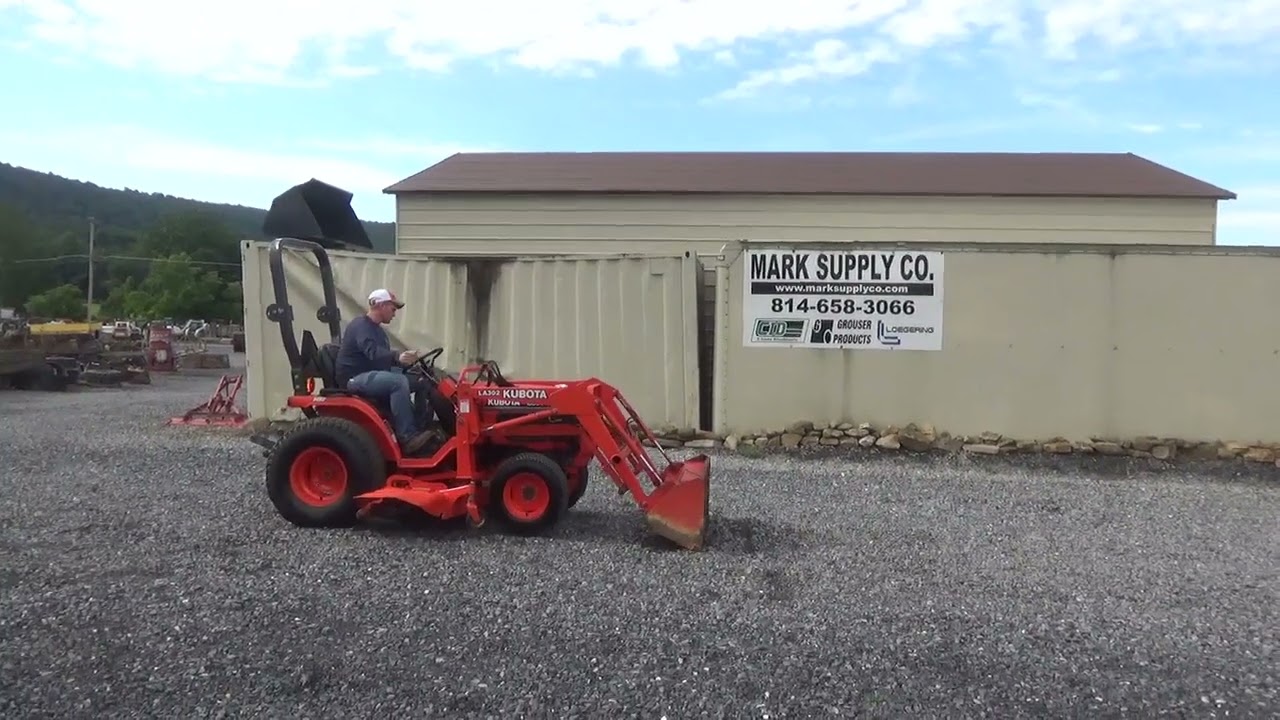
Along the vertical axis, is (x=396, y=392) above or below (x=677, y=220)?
below

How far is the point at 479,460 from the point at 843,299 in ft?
17.5

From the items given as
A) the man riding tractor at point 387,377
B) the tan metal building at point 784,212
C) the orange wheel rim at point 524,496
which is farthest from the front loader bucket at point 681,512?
the tan metal building at point 784,212

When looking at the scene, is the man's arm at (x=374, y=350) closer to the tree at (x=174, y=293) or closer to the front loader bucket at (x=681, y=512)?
the front loader bucket at (x=681, y=512)

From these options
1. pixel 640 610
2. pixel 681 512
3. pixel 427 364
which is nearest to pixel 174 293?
pixel 427 364

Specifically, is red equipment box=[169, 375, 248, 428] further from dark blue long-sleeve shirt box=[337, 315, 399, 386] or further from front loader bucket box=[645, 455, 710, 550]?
front loader bucket box=[645, 455, 710, 550]

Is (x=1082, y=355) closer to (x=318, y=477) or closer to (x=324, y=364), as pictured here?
(x=324, y=364)

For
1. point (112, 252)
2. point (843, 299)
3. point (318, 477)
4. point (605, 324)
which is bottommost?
point (318, 477)

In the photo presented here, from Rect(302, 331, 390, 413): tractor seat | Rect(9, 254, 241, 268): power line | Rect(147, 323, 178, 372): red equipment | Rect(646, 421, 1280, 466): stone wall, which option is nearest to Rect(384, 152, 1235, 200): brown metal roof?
Rect(646, 421, 1280, 466): stone wall

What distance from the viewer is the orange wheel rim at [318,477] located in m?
6.98

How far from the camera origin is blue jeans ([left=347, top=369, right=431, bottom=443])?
6.96m

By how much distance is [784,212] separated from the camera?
1620 centimetres

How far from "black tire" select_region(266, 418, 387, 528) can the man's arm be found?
44 centimetres

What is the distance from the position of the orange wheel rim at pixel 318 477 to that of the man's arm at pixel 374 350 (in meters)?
0.66

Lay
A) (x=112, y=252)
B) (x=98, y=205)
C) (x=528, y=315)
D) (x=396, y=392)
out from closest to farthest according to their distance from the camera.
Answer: (x=396, y=392) → (x=528, y=315) → (x=112, y=252) → (x=98, y=205)
